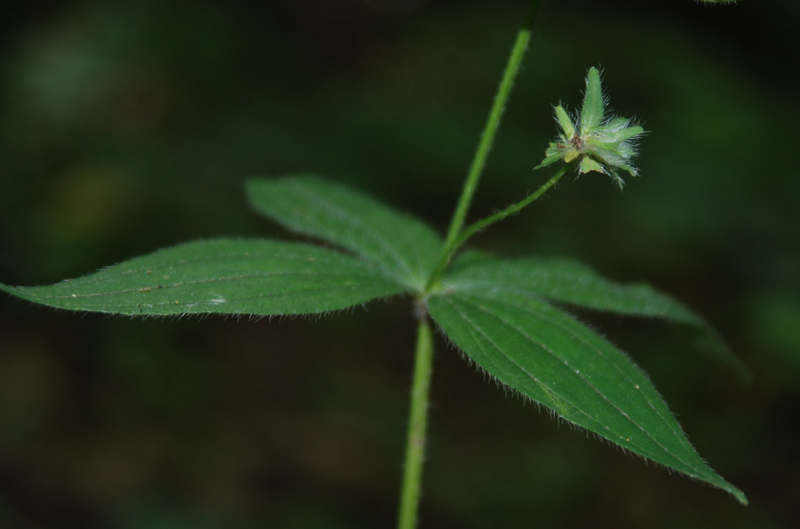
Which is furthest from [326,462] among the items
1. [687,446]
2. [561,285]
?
[687,446]

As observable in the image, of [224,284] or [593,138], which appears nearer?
[593,138]

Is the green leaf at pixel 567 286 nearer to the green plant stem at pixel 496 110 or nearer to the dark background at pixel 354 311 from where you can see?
the green plant stem at pixel 496 110

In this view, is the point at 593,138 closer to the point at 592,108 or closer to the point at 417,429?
the point at 592,108

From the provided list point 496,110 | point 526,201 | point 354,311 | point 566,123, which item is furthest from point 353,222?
point 354,311

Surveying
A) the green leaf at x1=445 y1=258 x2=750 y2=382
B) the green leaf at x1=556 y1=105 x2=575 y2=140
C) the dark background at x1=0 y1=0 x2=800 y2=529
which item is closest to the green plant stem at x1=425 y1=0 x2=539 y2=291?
the green leaf at x1=556 y1=105 x2=575 y2=140

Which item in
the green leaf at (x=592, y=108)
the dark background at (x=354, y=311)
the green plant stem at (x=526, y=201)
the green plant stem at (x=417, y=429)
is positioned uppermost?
the dark background at (x=354, y=311)

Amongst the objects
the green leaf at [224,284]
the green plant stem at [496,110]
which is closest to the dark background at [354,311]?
the green plant stem at [496,110]
